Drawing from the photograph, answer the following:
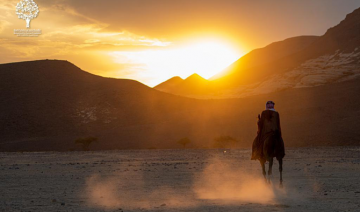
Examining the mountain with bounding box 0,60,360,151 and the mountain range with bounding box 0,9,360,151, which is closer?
the mountain with bounding box 0,60,360,151

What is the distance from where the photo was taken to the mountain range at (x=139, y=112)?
64438mm

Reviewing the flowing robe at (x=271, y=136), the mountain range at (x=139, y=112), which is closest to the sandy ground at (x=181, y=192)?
the flowing robe at (x=271, y=136)

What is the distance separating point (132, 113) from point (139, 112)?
1.66 m

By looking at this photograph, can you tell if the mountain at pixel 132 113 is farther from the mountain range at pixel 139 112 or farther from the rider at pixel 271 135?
the rider at pixel 271 135

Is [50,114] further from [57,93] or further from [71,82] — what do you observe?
[71,82]

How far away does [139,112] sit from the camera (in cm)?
9819

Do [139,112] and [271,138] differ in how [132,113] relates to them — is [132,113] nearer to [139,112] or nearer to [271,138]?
[139,112]

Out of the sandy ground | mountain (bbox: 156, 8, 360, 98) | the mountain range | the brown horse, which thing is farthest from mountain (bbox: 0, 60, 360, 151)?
Answer: mountain (bbox: 156, 8, 360, 98)

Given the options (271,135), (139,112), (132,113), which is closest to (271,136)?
(271,135)

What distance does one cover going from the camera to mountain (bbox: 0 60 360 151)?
2532 inches

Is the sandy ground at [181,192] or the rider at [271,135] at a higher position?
the rider at [271,135]

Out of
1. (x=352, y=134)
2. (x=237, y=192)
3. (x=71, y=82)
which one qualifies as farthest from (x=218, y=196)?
(x=71, y=82)

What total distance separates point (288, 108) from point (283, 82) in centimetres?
7288

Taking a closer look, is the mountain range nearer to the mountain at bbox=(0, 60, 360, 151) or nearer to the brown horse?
the mountain at bbox=(0, 60, 360, 151)
